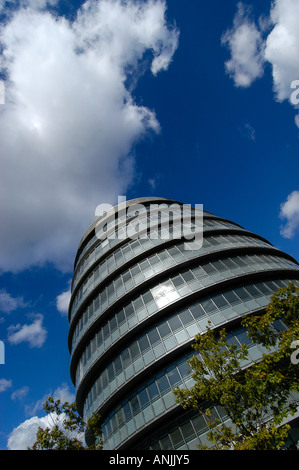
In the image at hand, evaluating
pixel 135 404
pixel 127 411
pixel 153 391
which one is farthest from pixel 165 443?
pixel 127 411

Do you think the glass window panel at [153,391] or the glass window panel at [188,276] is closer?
the glass window panel at [153,391]

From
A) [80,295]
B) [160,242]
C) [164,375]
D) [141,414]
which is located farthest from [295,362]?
[80,295]

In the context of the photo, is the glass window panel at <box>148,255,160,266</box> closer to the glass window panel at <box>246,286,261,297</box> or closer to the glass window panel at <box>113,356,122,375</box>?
the glass window panel at <box>246,286,261,297</box>

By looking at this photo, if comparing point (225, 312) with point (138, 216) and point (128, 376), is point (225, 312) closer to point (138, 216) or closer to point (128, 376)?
point (128, 376)

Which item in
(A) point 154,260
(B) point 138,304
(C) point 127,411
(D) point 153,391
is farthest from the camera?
Result: (A) point 154,260

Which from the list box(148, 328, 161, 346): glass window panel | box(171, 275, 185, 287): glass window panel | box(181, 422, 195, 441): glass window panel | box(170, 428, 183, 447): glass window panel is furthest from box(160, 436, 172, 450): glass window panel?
box(171, 275, 185, 287): glass window panel

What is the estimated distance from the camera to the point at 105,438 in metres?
16.8

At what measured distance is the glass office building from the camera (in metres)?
15.4

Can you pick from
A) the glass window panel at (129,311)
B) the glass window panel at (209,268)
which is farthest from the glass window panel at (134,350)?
the glass window panel at (209,268)

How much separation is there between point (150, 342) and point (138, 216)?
48.8 ft

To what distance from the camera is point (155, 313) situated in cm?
1864

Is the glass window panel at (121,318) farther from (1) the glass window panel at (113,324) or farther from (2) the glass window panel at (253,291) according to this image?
(2) the glass window panel at (253,291)

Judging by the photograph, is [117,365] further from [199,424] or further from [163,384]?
[199,424]

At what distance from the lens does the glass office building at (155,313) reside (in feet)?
50.4
